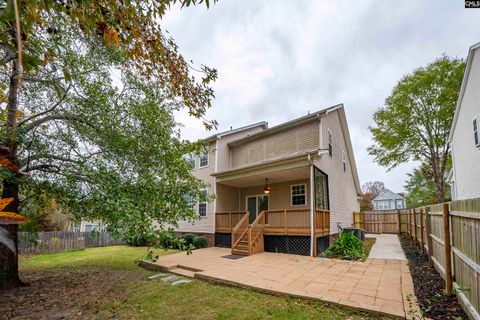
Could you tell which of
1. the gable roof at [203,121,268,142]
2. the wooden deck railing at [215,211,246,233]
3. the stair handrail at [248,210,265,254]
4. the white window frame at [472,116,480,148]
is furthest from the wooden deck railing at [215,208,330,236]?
the white window frame at [472,116,480,148]

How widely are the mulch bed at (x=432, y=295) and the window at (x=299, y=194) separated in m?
5.05

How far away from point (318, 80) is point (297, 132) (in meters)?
5.43

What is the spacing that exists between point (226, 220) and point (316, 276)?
671cm

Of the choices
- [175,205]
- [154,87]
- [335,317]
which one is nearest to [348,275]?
[335,317]

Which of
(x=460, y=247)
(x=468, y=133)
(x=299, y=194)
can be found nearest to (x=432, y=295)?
(x=460, y=247)

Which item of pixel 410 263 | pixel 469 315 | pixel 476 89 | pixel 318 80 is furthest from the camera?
pixel 318 80

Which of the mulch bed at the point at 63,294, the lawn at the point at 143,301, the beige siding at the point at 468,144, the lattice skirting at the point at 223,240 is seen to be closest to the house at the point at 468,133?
the beige siding at the point at 468,144

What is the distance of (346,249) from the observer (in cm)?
957

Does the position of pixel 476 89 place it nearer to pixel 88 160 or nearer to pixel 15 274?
pixel 88 160

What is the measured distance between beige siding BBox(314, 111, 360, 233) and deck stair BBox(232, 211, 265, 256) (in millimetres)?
3608

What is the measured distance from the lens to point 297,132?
41.4 ft

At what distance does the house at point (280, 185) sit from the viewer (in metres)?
10.3

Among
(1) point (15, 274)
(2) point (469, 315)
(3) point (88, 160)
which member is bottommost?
(1) point (15, 274)

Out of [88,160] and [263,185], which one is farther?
[263,185]
